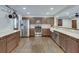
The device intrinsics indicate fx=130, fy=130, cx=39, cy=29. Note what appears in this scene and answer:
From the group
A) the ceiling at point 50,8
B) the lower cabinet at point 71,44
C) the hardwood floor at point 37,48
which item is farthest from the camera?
the ceiling at point 50,8

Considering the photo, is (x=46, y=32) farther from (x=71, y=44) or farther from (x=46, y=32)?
(x=71, y=44)

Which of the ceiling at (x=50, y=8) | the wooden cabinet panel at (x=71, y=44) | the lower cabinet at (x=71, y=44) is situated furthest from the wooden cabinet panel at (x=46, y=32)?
the wooden cabinet panel at (x=71, y=44)

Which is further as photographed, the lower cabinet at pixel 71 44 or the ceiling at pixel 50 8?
the ceiling at pixel 50 8

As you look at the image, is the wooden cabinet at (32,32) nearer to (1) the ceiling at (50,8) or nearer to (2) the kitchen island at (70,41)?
(1) the ceiling at (50,8)

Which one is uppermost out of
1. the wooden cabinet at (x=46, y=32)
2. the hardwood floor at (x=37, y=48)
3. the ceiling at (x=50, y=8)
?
the ceiling at (x=50, y=8)

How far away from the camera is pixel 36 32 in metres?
13.0

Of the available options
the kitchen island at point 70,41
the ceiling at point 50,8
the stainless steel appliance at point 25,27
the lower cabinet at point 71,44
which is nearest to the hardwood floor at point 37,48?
the kitchen island at point 70,41

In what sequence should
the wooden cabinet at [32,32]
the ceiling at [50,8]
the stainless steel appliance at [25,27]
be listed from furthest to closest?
the wooden cabinet at [32,32]
the stainless steel appliance at [25,27]
the ceiling at [50,8]

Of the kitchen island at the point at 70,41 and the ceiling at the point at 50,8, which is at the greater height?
the ceiling at the point at 50,8

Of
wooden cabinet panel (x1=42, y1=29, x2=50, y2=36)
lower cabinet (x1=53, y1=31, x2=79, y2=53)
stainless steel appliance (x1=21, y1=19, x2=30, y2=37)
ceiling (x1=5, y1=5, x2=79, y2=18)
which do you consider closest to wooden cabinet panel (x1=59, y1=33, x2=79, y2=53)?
lower cabinet (x1=53, y1=31, x2=79, y2=53)

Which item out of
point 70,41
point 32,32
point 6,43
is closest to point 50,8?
point 70,41

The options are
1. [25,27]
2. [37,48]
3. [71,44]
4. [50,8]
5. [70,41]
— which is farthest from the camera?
[25,27]

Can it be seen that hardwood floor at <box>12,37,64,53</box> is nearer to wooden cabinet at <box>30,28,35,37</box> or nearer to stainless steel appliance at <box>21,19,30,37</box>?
stainless steel appliance at <box>21,19,30,37</box>
